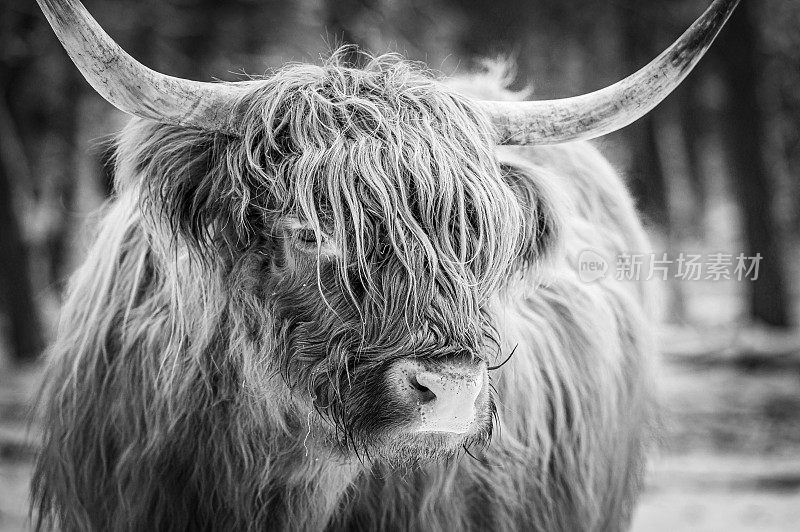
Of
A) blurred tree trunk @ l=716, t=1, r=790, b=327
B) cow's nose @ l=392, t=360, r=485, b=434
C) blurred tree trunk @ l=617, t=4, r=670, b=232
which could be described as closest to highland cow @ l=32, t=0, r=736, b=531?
cow's nose @ l=392, t=360, r=485, b=434

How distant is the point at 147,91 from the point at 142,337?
0.88 metres

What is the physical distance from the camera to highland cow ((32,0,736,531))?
7.37ft

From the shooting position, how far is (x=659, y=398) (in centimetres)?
387

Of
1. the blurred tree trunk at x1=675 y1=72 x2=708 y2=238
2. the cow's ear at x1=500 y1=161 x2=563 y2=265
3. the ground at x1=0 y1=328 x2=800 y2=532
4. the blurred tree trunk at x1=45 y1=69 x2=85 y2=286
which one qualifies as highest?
the blurred tree trunk at x1=675 y1=72 x2=708 y2=238

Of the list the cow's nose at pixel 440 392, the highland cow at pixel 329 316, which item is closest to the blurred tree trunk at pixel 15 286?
the highland cow at pixel 329 316

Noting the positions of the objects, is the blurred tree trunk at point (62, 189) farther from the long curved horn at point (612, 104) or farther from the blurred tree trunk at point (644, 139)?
the long curved horn at point (612, 104)

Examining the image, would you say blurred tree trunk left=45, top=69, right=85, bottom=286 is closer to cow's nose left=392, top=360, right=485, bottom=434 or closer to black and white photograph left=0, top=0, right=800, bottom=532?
black and white photograph left=0, top=0, right=800, bottom=532

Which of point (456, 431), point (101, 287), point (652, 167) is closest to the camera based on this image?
point (456, 431)

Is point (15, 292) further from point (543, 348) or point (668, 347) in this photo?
point (543, 348)

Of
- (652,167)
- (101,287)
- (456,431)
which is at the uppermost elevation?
(652,167)

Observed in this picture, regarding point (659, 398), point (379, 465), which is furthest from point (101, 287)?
point (659, 398)

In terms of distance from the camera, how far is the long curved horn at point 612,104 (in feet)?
7.93

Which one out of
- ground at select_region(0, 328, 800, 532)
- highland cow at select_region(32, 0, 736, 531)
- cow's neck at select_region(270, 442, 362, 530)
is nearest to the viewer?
highland cow at select_region(32, 0, 736, 531)

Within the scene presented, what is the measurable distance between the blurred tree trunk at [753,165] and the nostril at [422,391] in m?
8.18
